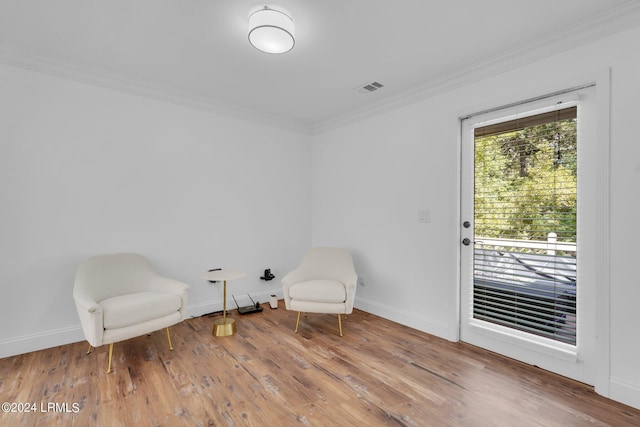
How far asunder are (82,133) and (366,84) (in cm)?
277

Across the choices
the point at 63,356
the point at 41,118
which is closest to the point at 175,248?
the point at 63,356

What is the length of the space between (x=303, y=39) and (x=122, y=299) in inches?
102

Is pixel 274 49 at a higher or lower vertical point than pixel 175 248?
higher

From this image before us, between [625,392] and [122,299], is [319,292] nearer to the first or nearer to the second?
[122,299]

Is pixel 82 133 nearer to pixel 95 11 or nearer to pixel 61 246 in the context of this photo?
pixel 61 246

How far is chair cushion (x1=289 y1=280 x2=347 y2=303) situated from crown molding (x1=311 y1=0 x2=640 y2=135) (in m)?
2.09

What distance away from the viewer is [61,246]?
266cm

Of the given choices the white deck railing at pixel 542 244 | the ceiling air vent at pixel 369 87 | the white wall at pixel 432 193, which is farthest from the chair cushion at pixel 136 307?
the white deck railing at pixel 542 244

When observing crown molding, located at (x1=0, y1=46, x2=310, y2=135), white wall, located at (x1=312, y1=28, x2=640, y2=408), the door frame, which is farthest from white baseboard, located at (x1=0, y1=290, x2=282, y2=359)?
the door frame

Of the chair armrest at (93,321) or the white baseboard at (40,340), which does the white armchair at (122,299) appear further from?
the white baseboard at (40,340)

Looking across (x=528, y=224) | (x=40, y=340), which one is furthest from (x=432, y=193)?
(x=40, y=340)

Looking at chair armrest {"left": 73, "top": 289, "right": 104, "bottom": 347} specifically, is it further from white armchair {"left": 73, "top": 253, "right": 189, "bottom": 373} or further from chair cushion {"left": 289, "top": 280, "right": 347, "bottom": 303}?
chair cushion {"left": 289, "top": 280, "right": 347, "bottom": 303}

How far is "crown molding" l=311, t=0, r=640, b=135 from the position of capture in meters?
1.92

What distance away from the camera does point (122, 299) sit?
8.23ft
